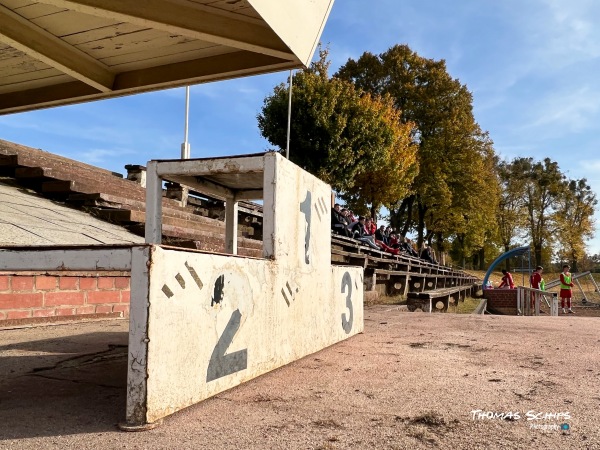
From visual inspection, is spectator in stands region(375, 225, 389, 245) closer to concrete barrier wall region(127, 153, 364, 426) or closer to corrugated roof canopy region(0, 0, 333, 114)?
corrugated roof canopy region(0, 0, 333, 114)

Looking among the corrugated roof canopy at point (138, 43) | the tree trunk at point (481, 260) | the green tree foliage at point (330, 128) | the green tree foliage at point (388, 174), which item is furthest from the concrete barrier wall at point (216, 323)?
the tree trunk at point (481, 260)

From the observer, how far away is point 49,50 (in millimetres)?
4395

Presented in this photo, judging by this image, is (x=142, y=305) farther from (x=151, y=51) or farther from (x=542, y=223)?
(x=542, y=223)

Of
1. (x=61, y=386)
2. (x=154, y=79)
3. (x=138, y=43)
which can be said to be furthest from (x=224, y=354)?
(x=154, y=79)

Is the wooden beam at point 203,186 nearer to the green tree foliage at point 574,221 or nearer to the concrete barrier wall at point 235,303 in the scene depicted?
the concrete barrier wall at point 235,303

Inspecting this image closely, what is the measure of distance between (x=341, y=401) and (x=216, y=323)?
755 millimetres

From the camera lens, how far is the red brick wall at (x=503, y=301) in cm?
2092

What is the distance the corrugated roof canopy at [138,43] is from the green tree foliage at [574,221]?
4902cm

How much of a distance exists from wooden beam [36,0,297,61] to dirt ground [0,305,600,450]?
2432 mm

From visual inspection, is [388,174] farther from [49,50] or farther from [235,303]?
[235,303]

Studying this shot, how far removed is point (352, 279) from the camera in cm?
486

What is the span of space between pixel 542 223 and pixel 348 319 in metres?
47.8

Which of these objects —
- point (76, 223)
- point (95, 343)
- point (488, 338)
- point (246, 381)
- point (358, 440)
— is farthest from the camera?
point (76, 223)

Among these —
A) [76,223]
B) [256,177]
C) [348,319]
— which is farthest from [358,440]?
[76,223]
